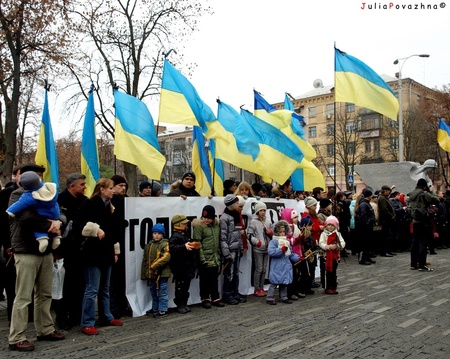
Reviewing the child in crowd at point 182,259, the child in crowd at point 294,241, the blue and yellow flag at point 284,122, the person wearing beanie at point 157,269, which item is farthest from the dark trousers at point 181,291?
the blue and yellow flag at point 284,122

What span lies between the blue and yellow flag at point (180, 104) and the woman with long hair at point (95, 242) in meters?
2.13

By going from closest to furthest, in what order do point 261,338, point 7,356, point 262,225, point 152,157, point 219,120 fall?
point 7,356 < point 261,338 < point 152,157 < point 262,225 < point 219,120

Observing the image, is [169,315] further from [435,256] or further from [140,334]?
[435,256]

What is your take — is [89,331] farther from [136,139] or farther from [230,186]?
[230,186]

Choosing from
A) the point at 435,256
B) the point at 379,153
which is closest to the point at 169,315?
the point at 435,256

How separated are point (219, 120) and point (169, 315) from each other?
3.84 metres

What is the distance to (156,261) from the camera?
21.0 feet

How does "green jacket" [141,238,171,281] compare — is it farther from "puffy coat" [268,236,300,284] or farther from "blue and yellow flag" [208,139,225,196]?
"blue and yellow flag" [208,139,225,196]

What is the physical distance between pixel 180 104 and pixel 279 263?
10.3 feet

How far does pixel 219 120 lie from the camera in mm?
8711

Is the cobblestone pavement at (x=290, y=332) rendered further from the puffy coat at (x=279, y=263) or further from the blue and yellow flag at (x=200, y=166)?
the blue and yellow flag at (x=200, y=166)

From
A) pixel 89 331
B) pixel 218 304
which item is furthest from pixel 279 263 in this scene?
pixel 89 331

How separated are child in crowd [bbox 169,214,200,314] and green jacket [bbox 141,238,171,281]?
12cm

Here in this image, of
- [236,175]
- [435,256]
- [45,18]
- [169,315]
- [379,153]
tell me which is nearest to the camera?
[169,315]
